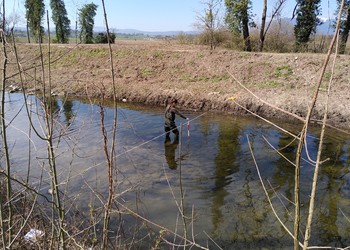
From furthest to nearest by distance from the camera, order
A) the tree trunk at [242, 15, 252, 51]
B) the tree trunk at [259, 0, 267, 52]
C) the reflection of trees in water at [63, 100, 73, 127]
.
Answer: the tree trunk at [242, 15, 252, 51], the tree trunk at [259, 0, 267, 52], the reflection of trees in water at [63, 100, 73, 127]

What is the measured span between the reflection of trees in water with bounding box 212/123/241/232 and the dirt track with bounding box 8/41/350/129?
2119mm

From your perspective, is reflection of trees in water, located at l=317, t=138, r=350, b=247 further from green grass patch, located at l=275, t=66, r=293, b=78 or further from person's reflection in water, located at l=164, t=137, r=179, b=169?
green grass patch, located at l=275, t=66, r=293, b=78

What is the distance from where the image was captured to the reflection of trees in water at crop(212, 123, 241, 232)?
7273mm

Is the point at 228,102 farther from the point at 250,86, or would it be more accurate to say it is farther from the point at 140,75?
the point at 140,75

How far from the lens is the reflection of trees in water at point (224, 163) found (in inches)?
286

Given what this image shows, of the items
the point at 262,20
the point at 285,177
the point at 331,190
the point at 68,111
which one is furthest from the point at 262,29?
the point at 331,190

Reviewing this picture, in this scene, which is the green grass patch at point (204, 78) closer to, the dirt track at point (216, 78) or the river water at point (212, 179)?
the dirt track at point (216, 78)

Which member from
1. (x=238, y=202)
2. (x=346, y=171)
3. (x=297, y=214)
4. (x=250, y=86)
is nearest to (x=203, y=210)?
(x=238, y=202)

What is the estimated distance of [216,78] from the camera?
1861 cm

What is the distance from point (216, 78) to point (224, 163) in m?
9.81

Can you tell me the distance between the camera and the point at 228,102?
15.7m

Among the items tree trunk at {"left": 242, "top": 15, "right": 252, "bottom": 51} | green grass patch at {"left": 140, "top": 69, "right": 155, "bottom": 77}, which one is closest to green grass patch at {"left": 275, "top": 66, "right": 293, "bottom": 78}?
tree trunk at {"left": 242, "top": 15, "right": 252, "bottom": 51}

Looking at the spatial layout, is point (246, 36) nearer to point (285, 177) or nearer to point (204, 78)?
point (204, 78)

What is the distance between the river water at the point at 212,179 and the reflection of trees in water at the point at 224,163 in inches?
0.9
